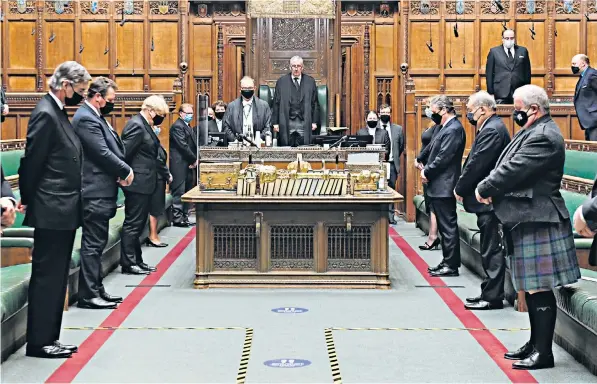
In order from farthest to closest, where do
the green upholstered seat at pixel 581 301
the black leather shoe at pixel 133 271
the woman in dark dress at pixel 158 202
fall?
the woman in dark dress at pixel 158 202 → the black leather shoe at pixel 133 271 → the green upholstered seat at pixel 581 301

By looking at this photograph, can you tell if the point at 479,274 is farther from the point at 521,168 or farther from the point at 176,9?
the point at 176,9

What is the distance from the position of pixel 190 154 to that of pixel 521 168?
9.42m

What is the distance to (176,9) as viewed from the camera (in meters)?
20.3

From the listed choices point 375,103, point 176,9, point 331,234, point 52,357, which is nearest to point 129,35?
point 176,9

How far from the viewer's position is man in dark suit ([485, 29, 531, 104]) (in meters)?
17.5

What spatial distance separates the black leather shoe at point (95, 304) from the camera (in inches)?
362

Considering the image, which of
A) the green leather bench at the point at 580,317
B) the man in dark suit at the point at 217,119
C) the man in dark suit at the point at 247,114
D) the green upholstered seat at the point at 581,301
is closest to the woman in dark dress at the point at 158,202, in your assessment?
A: the man in dark suit at the point at 247,114

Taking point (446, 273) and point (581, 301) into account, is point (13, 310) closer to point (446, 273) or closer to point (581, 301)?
point (581, 301)

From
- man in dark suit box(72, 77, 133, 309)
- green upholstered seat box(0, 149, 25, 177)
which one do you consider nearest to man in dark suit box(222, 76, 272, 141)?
green upholstered seat box(0, 149, 25, 177)

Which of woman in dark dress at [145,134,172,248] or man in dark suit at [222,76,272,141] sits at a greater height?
man in dark suit at [222,76,272,141]

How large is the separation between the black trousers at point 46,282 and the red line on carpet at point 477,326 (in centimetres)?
311

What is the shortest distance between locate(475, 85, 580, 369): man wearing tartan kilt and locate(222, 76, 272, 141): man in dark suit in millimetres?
5917

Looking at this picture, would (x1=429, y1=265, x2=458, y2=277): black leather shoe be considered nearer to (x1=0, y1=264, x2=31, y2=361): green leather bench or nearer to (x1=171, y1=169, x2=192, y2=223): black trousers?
(x1=0, y1=264, x2=31, y2=361): green leather bench

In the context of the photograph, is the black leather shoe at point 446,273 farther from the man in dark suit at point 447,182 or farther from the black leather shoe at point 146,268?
the black leather shoe at point 146,268
